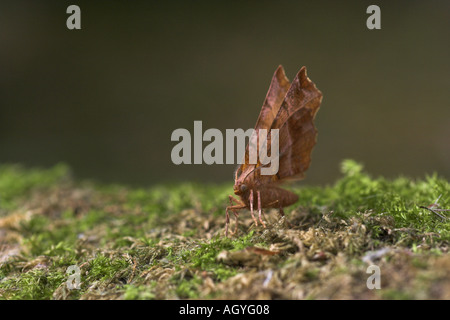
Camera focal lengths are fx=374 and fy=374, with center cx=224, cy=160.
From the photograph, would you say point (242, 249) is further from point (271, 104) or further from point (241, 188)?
point (271, 104)

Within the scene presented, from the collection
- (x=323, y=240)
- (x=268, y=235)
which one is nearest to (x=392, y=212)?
(x=323, y=240)

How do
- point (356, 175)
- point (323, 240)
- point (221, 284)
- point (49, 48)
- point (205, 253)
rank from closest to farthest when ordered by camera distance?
point (221, 284) → point (323, 240) → point (205, 253) → point (356, 175) → point (49, 48)

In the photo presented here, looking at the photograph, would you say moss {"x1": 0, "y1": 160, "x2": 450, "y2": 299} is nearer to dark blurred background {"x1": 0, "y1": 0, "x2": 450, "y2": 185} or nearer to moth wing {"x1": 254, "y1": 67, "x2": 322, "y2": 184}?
moth wing {"x1": 254, "y1": 67, "x2": 322, "y2": 184}

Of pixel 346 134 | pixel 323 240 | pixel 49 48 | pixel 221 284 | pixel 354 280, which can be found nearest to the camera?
pixel 354 280

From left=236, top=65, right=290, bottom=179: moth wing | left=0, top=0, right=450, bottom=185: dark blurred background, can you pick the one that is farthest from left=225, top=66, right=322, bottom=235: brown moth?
left=0, top=0, right=450, bottom=185: dark blurred background

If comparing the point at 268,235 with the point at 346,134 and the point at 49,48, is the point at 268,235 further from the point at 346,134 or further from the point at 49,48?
the point at 49,48

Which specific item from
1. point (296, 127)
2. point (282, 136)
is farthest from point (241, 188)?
point (296, 127)

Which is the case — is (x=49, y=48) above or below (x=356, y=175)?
above
